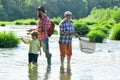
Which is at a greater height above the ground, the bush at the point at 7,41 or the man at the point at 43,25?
the man at the point at 43,25

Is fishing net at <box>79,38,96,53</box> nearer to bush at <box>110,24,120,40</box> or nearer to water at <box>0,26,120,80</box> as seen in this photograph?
water at <box>0,26,120,80</box>

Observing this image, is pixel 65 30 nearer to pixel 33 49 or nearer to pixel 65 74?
pixel 33 49

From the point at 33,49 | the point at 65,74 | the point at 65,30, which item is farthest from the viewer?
the point at 33,49

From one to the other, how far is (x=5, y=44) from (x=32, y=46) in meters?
8.34

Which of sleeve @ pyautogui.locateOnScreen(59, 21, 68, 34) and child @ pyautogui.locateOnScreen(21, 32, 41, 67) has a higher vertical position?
sleeve @ pyautogui.locateOnScreen(59, 21, 68, 34)

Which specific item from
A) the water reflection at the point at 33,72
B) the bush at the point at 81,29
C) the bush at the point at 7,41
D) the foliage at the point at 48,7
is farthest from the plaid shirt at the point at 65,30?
the foliage at the point at 48,7

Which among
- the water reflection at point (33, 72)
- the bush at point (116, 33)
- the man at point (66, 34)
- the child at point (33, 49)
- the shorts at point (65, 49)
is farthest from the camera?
the bush at point (116, 33)

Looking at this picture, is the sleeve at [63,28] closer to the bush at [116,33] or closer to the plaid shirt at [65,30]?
the plaid shirt at [65,30]

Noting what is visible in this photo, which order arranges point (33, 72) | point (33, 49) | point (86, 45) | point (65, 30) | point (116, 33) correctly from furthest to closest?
1. point (116, 33)
2. point (86, 45)
3. point (33, 49)
4. point (65, 30)
5. point (33, 72)

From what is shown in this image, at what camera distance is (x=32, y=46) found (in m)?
14.2

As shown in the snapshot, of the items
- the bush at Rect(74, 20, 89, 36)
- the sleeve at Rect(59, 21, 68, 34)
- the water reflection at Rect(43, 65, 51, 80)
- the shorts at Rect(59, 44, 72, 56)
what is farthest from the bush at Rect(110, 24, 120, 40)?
the sleeve at Rect(59, 21, 68, 34)

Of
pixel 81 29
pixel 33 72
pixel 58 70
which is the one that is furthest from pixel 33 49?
pixel 81 29

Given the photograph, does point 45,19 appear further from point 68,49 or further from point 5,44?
point 5,44

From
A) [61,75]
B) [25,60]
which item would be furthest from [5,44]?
[61,75]
